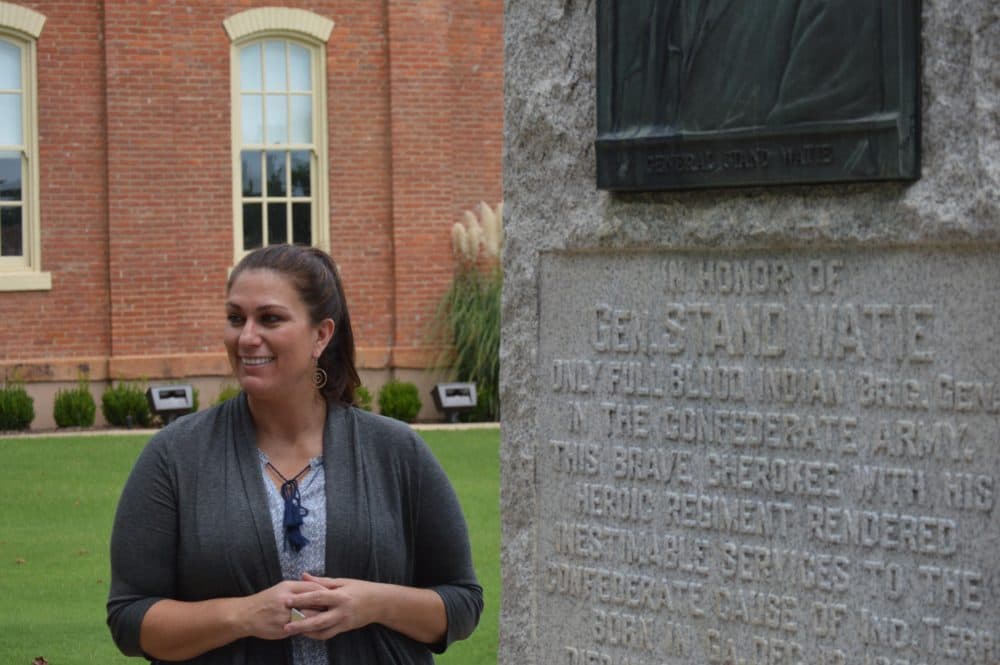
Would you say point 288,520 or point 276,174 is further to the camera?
point 276,174

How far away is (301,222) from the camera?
18031mm

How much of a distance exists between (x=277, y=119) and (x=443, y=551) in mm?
14845

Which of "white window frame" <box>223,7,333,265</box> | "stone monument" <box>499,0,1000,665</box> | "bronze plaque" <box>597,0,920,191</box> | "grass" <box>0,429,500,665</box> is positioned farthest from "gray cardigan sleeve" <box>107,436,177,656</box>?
"white window frame" <box>223,7,333,265</box>

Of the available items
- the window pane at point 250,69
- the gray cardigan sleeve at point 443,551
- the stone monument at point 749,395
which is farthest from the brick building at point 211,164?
the gray cardigan sleeve at point 443,551

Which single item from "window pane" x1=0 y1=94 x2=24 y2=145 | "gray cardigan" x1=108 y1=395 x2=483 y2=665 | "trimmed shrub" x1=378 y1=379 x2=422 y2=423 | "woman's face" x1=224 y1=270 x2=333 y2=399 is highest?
"window pane" x1=0 y1=94 x2=24 y2=145

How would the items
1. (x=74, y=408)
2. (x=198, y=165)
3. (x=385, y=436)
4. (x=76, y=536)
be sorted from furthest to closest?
(x=198, y=165)
(x=74, y=408)
(x=76, y=536)
(x=385, y=436)

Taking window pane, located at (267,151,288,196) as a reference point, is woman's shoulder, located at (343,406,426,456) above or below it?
below

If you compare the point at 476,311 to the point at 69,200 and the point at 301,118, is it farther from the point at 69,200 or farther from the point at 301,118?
the point at 69,200

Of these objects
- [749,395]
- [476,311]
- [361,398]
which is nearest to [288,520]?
[361,398]

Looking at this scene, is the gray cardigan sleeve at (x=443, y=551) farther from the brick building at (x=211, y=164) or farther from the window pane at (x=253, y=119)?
the window pane at (x=253, y=119)

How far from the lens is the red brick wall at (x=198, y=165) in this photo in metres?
17.0

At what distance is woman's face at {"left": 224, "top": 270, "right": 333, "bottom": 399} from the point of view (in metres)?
3.30

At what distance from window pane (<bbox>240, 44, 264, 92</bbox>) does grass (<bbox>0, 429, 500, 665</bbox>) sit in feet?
15.1

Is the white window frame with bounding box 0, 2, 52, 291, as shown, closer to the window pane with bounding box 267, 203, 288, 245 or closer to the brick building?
the brick building
